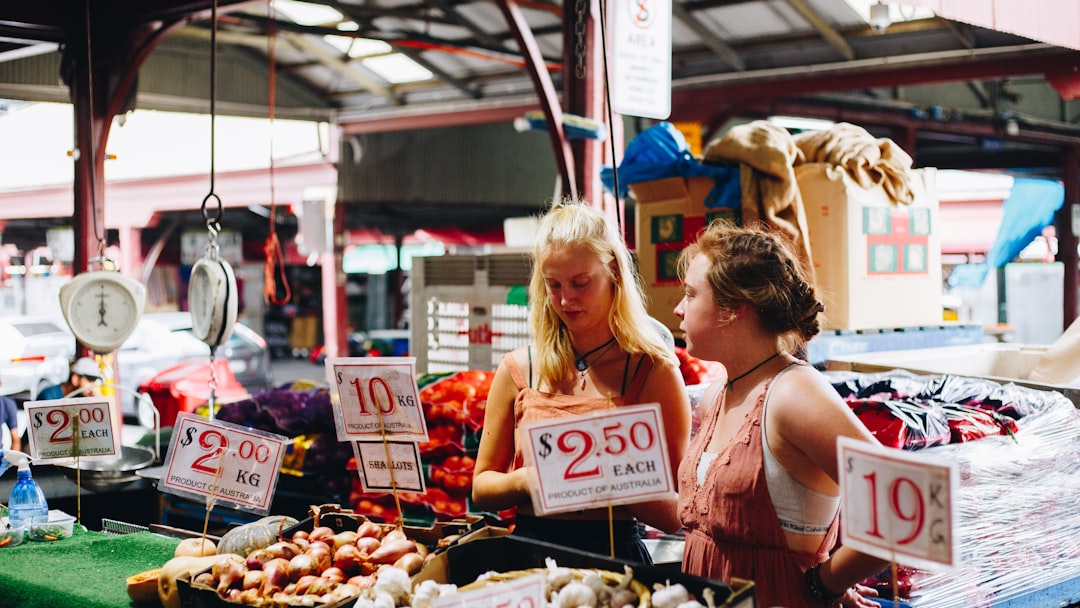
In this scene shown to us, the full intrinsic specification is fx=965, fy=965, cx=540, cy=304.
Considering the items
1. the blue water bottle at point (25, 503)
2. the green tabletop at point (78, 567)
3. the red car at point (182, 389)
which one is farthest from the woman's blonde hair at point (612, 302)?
the red car at point (182, 389)

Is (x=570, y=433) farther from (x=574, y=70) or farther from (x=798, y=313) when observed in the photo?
(x=574, y=70)

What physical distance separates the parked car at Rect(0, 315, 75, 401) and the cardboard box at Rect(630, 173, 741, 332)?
8.30m

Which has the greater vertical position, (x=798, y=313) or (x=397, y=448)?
(x=798, y=313)

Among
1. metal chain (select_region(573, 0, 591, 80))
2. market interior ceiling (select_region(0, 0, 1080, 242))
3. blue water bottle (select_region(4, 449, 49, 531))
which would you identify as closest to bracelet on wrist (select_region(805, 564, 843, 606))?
blue water bottle (select_region(4, 449, 49, 531))

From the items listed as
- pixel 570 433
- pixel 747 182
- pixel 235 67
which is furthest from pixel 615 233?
pixel 235 67

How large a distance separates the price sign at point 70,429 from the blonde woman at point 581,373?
1.12 m

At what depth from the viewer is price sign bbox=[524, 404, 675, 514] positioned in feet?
5.52

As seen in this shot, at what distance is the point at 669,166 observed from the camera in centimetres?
392

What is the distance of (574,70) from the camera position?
468 centimetres

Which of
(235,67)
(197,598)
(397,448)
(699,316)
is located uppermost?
(235,67)

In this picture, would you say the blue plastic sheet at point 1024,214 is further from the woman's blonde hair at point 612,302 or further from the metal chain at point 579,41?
the woman's blonde hair at point 612,302

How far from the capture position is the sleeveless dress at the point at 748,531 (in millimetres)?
1771

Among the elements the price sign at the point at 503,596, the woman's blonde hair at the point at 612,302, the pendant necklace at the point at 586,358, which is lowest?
the price sign at the point at 503,596

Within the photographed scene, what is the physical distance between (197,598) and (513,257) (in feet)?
9.69
